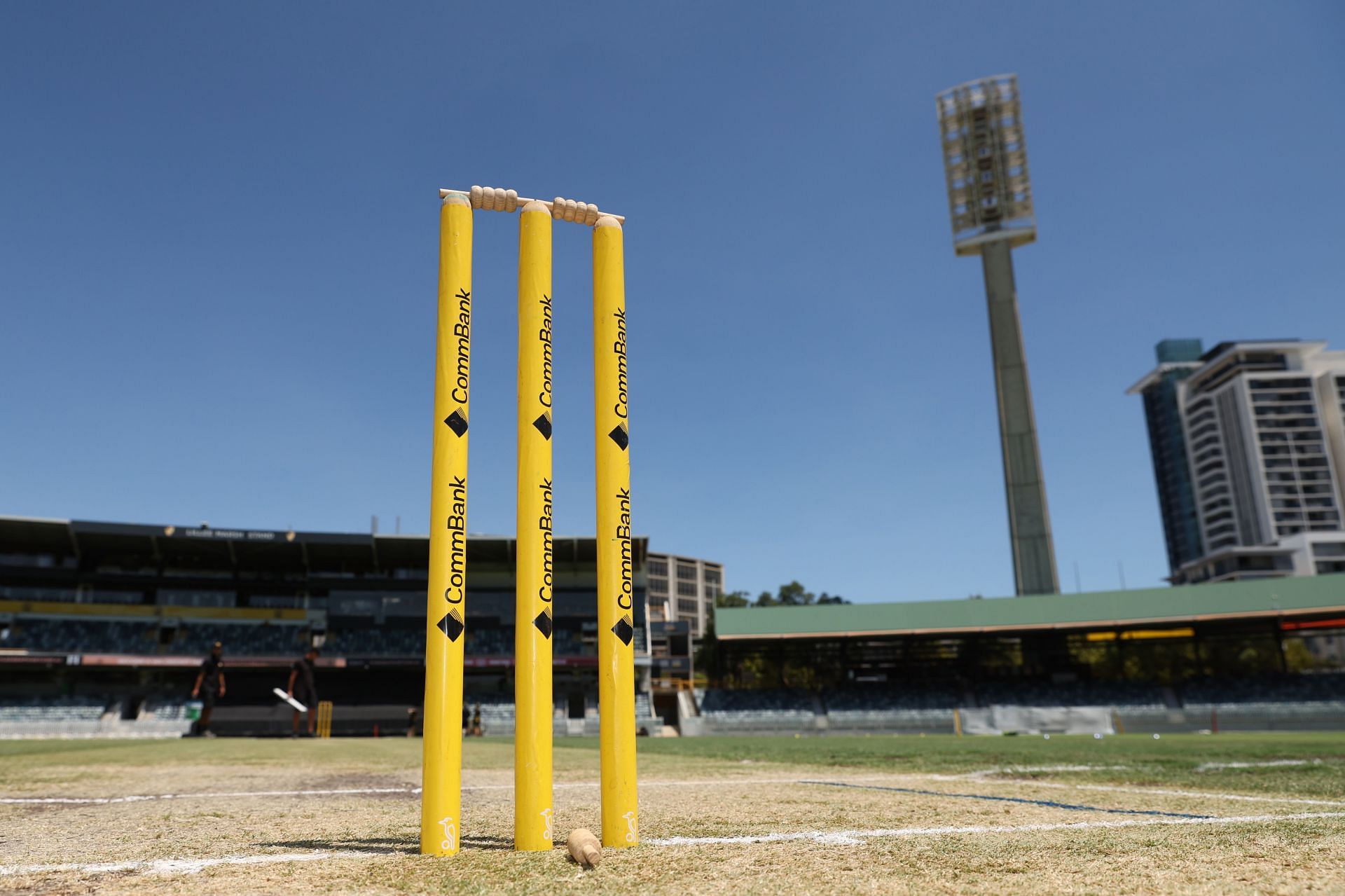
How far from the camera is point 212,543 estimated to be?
49.8 m

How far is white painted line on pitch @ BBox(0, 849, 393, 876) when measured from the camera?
4574 mm

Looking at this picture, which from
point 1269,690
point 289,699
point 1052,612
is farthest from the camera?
point 1052,612

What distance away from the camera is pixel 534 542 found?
5598 mm

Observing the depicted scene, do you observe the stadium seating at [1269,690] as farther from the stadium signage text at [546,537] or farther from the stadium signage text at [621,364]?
the stadium signage text at [546,537]

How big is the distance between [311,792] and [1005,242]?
61802mm

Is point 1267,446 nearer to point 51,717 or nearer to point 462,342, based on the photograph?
point 51,717

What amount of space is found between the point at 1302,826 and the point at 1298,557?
152 metres

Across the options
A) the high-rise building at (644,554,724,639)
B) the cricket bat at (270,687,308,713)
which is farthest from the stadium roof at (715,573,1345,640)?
the high-rise building at (644,554,724,639)

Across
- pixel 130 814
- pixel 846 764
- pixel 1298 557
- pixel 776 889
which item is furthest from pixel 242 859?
pixel 1298 557

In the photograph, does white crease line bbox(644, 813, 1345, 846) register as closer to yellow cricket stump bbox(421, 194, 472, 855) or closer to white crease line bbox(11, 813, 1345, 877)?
white crease line bbox(11, 813, 1345, 877)

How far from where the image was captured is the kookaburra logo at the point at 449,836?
5074 mm

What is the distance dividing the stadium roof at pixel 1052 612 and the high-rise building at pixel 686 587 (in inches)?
3269

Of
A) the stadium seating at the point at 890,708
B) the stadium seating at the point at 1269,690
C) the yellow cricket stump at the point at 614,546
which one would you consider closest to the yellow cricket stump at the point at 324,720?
the stadium seating at the point at 890,708

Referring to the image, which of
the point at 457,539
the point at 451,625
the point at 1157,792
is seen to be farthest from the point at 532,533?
the point at 1157,792
